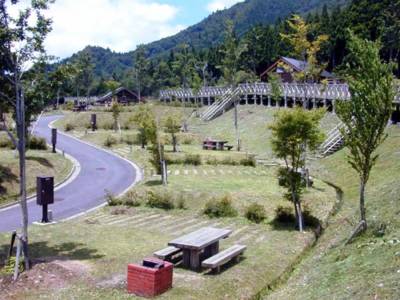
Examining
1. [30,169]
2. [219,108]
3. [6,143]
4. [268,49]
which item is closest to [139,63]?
[268,49]

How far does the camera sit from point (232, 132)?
45.1 meters

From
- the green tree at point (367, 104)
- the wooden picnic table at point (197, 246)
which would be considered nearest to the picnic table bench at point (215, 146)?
the green tree at point (367, 104)

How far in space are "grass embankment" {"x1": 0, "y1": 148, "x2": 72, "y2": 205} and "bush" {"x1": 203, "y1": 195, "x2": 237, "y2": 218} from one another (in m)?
9.45

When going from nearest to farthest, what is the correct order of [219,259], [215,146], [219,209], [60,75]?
[219,259], [60,75], [219,209], [215,146]

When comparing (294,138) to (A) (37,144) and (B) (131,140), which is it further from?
(B) (131,140)

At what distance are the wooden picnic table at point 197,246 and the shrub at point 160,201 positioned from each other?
628 centimetres

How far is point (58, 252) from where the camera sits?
46.2ft

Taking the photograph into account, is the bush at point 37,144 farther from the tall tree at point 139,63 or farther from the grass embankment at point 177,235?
the tall tree at point 139,63

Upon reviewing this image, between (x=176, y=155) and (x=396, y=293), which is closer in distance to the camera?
(x=396, y=293)

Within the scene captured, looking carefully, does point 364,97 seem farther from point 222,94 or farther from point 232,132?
point 222,94

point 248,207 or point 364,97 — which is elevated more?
point 364,97

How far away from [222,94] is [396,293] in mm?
52337

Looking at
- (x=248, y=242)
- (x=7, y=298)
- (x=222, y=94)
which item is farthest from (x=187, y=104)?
(x=7, y=298)

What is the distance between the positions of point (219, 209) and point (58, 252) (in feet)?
21.5
